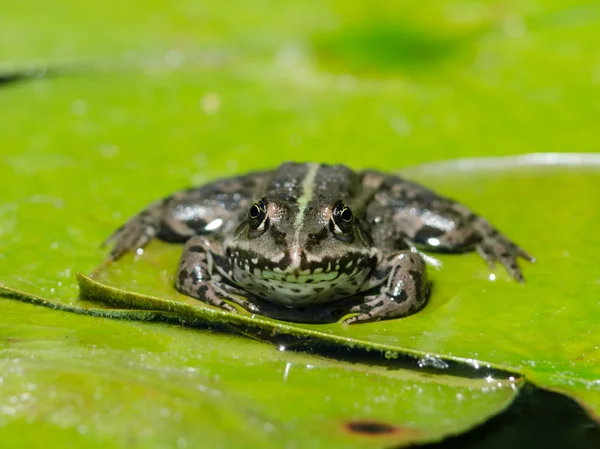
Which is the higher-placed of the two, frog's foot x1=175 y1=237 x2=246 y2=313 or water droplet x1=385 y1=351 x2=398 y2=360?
frog's foot x1=175 y1=237 x2=246 y2=313

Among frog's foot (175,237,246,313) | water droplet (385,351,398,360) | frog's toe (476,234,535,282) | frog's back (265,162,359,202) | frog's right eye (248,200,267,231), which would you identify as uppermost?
frog's back (265,162,359,202)

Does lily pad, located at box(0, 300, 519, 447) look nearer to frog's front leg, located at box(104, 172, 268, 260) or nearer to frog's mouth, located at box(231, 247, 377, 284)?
frog's mouth, located at box(231, 247, 377, 284)

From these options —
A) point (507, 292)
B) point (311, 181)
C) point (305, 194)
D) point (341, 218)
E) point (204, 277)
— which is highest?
point (311, 181)

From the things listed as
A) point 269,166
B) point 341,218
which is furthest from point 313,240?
point 269,166

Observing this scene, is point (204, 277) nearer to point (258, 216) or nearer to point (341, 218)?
point (258, 216)

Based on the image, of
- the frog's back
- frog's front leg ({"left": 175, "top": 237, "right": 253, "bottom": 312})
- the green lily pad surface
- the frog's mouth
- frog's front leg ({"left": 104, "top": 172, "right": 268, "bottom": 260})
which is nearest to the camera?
the green lily pad surface

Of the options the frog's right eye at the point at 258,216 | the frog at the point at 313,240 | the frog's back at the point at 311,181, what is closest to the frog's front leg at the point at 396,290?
the frog at the point at 313,240

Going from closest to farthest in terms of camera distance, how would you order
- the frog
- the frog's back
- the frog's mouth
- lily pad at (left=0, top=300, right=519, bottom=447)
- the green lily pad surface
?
lily pad at (left=0, top=300, right=519, bottom=447), the green lily pad surface, the frog's mouth, the frog, the frog's back

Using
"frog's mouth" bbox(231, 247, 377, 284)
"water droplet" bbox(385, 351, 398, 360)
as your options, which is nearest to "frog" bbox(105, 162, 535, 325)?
"frog's mouth" bbox(231, 247, 377, 284)
